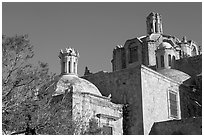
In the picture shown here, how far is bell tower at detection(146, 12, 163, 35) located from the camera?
118 feet

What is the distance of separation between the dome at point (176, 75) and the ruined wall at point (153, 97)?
8.69ft

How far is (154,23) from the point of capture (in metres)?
36.2

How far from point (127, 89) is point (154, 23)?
15.4 metres

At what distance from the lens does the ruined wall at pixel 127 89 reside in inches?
830

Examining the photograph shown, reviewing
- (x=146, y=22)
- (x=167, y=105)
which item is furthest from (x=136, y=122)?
(x=146, y=22)

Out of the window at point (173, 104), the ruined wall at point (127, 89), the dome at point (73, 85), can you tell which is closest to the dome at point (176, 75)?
the window at point (173, 104)

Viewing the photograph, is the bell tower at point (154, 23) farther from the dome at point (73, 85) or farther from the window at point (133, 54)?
the dome at point (73, 85)

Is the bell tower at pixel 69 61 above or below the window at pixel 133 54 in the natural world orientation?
below

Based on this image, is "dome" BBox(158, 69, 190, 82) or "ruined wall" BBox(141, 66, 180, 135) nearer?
"ruined wall" BBox(141, 66, 180, 135)

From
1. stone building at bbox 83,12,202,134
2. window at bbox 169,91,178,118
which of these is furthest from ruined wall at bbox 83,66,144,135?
window at bbox 169,91,178,118

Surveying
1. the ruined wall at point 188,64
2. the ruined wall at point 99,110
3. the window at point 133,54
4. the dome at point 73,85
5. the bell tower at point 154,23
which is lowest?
the ruined wall at point 99,110

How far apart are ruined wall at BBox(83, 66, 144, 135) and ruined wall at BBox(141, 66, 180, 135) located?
0.94 ft

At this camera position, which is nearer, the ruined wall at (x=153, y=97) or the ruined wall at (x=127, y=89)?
the ruined wall at (x=127, y=89)

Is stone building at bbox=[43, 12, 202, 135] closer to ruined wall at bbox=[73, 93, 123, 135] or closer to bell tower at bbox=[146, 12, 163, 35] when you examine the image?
ruined wall at bbox=[73, 93, 123, 135]
